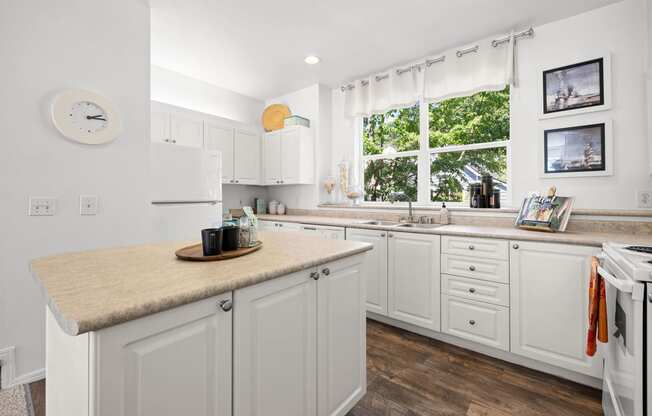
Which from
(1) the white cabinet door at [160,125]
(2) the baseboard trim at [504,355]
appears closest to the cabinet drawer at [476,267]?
(2) the baseboard trim at [504,355]

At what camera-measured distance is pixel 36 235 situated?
189 centimetres

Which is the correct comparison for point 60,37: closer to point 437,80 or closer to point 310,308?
point 310,308

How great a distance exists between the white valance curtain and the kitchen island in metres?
2.26

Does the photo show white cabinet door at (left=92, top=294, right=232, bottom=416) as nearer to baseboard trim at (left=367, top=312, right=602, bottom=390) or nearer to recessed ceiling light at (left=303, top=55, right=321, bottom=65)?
baseboard trim at (left=367, top=312, right=602, bottom=390)

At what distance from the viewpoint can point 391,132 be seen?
364cm

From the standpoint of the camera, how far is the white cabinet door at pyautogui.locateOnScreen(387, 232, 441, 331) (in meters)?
2.41

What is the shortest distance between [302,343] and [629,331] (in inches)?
51.1

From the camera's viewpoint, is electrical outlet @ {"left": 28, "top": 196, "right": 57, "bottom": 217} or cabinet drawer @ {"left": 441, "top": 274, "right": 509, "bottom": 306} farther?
cabinet drawer @ {"left": 441, "top": 274, "right": 509, "bottom": 306}

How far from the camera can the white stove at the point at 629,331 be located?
1112 millimetres

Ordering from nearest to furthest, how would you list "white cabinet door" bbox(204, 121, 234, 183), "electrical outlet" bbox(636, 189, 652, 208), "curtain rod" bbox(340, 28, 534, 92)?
"electrical outlet" bbox(636, 189, 652, 208), "curtain rod" bbox(340, 28, 534, 92), "white cabinet door" bbox(204, 121, 234, 183)

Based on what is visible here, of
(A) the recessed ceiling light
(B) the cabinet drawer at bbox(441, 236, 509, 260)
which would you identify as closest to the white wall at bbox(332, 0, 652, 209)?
(B) the cabinet drawer at bbox(441, 236, 509, 260)

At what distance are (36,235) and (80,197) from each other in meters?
0.32

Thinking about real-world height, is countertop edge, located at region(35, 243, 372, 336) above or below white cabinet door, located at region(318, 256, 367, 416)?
above

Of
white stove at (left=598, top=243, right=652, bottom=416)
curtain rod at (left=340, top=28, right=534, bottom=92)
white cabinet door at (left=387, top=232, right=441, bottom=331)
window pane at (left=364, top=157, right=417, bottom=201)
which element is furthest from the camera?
window pane at (left=364, top=157, right=417, bottom=201)
